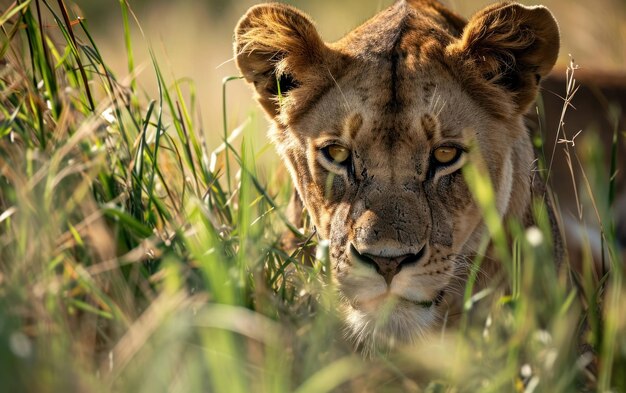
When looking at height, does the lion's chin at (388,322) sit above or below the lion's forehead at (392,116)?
below

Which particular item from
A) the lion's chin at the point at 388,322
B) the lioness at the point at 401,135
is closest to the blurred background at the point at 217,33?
the lioness at the point at 401,135

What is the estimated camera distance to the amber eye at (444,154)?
3549 millimetres

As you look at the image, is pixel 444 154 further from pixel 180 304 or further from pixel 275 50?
pixel 180 304

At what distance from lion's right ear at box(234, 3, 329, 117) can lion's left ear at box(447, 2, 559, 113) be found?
590 millimetres

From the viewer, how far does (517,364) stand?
275 cm

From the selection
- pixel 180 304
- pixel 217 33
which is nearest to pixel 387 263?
pixel 180 304

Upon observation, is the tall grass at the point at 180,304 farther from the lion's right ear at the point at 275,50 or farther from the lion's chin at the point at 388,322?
the lion's right ear at the point at 275,50

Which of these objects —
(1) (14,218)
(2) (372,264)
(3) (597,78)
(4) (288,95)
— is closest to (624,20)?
(3) (597,78)

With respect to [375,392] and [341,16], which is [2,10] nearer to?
[375,392]

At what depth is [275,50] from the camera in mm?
3877

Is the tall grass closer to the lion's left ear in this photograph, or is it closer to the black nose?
the black nose

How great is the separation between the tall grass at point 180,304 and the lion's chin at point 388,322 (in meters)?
0.08

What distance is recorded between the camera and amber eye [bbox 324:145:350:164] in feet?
11.9

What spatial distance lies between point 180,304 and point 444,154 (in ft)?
4.64
